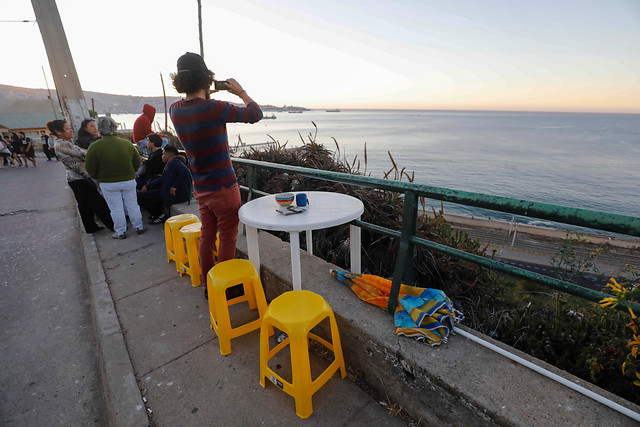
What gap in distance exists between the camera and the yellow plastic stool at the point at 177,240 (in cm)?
332

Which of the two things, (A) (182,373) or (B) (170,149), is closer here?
(A) (182,373)

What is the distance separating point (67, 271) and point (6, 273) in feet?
2.34

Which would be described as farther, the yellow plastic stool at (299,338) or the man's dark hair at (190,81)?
the man's dark hair at (190,81)

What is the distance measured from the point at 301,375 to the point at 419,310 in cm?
77

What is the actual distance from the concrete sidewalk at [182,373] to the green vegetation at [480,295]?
1.37 m

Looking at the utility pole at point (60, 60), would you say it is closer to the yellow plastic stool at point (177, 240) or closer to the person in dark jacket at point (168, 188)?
the person in dark jacket at point (168, 188)

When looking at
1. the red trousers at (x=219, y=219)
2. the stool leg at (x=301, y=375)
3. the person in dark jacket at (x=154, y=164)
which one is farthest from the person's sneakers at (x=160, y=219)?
the stool leg at (x=301, y=375)

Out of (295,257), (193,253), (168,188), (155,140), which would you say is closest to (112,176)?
(168,188)

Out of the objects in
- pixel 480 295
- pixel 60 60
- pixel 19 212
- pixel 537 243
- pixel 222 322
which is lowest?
pixel 537 243

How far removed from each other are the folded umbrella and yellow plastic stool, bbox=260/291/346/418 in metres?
0.39

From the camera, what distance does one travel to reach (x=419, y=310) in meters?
1.80

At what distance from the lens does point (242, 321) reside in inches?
102

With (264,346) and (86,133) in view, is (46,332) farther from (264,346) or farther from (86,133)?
(86,133)

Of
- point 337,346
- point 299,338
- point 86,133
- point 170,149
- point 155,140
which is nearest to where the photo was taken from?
point 299,338
